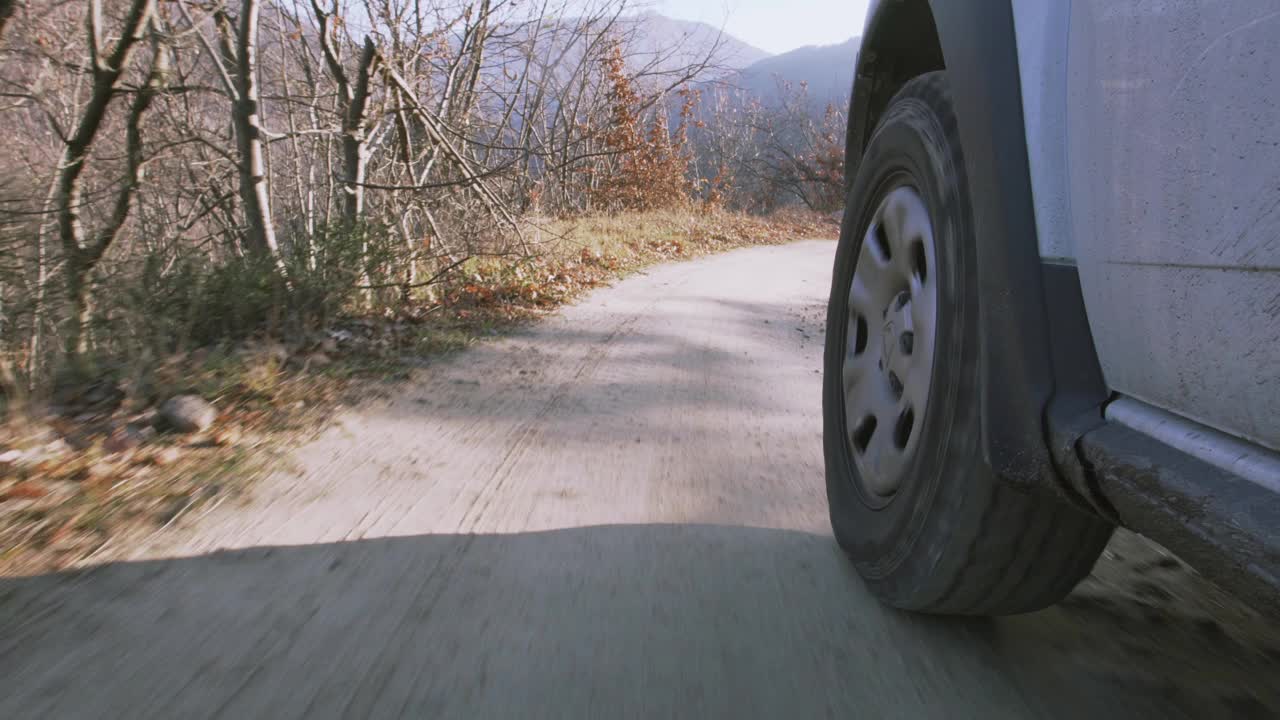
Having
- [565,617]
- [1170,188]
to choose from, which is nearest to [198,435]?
[565,617]

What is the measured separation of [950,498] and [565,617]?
943mm

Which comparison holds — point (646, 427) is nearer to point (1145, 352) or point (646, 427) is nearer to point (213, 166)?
point (1145, 352)

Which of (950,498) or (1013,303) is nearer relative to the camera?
(1013,303)

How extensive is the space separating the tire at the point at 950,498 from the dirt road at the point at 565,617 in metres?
0.20

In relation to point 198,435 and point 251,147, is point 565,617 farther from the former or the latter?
point 251,147

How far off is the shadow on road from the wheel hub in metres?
0.39

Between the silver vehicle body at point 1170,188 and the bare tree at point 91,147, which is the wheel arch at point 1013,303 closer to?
the silver vehicle body at point 1170,188

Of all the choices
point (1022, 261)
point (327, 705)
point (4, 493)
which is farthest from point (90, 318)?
point (1022, 261)

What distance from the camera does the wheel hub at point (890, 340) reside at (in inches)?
69.6

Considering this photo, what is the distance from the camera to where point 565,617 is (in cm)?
A: 191

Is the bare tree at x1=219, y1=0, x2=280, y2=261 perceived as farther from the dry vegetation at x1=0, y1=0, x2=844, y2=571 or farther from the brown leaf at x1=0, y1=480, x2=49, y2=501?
the brown leaf at x1=0, y1=480, x2=49, y2=501

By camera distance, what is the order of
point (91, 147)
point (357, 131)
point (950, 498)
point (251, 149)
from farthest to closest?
point (357, 131)
point (251, 149)
point (91, 147)
point (950, 498)

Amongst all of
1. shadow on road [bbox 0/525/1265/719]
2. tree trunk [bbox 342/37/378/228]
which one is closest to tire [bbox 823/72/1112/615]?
shadow on road [bbox 0/525/1265/719]

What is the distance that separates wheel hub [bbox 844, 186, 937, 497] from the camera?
177 centimetres
